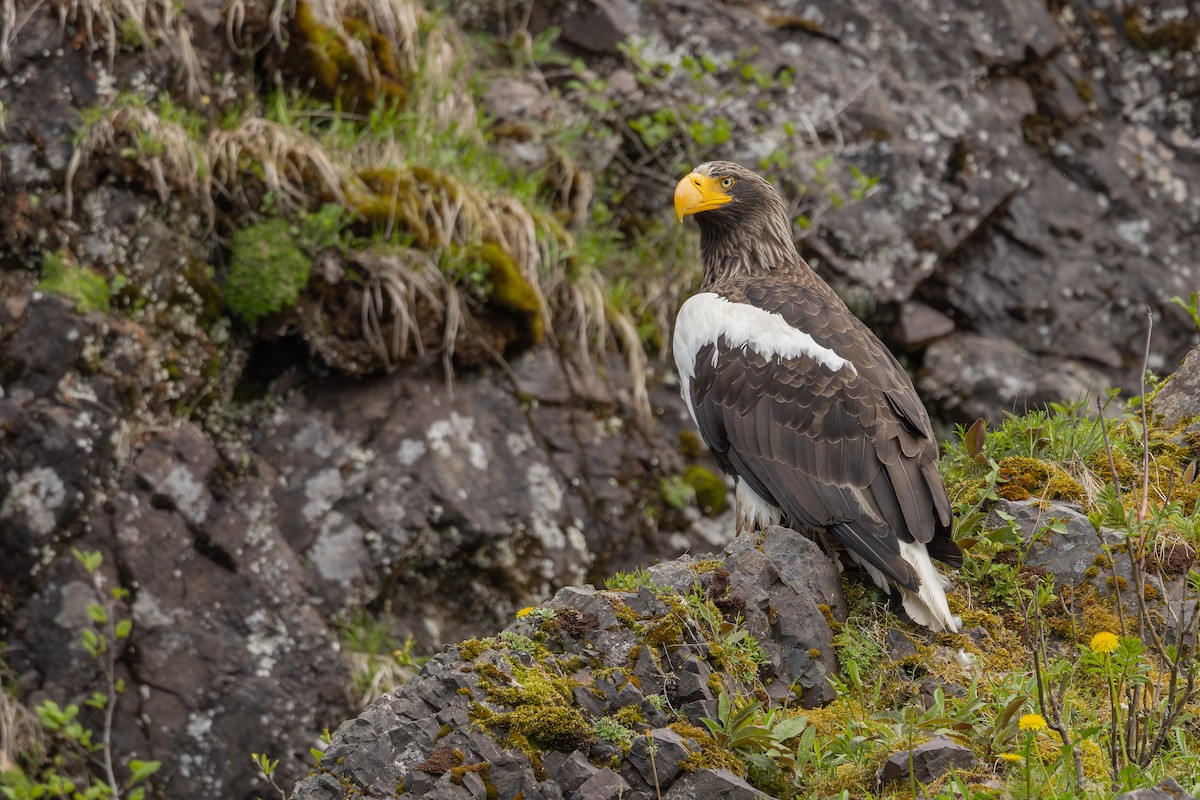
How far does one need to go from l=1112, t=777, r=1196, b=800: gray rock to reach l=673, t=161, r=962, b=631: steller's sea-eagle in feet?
4.12

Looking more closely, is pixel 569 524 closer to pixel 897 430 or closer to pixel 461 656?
pixel 897 430

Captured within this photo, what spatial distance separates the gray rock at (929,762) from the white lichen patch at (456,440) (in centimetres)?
437

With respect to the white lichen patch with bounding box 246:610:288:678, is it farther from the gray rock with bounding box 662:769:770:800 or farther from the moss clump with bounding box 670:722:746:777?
the gray rock with bounding box 662:769:770:800

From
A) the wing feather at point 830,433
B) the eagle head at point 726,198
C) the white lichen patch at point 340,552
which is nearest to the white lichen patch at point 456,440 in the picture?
the white lichen patch at point 340,552

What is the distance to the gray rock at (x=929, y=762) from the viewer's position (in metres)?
3.23

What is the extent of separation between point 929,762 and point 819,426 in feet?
5.81

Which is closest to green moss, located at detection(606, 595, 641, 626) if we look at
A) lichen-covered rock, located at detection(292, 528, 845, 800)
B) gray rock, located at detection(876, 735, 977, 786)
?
lichen-covered rock, located at detection(292, 528, 845, 800)

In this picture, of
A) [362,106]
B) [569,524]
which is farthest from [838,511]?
[362,106]

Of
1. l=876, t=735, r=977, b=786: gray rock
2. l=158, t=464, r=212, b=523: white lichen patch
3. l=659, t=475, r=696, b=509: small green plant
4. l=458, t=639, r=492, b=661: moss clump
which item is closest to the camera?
l=876, t=735, r=977, b=786: gray rock

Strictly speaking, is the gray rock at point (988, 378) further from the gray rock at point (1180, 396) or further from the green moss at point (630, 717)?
the green moss at point (630, 717)

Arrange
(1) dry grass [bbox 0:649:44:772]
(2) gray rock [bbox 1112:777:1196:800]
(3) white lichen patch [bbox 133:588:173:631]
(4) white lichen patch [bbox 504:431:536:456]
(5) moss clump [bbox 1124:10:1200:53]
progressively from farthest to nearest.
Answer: (5) moss clump [bbox 1124:10:1200:53], (4) white lichen patch [bbox 504:431:536:456], (3) white lichen patch [bbox 133:588:173:631], (1) dry grass [bbox 0:649:44:772], (2) gray rock [bbox 1112:777:1196:800]

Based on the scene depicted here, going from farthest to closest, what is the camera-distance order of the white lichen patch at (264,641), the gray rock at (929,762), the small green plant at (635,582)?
1. the white lichen patch at (264,641)
2. the small green plant at (635,582)
3. the gray rock at (929,762)

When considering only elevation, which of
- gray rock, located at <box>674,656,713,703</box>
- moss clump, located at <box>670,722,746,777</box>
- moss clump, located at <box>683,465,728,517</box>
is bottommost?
moss clump, located at <box>683,465,728,517</box>

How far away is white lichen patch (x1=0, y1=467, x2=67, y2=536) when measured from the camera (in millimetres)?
6242
